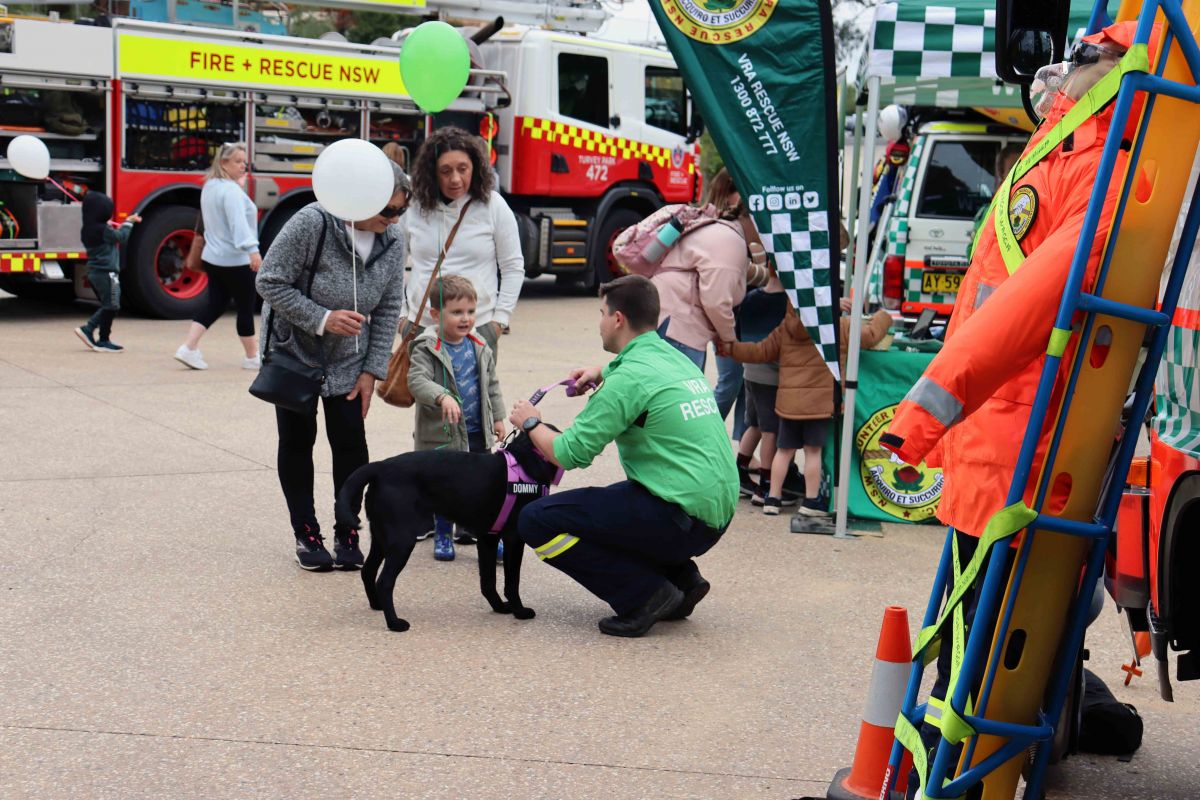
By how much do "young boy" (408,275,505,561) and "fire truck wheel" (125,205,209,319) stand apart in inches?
313

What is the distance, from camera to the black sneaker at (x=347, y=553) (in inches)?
231

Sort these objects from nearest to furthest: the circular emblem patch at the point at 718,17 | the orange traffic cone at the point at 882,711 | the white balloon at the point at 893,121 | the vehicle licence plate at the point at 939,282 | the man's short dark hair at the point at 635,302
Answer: the orange traffic cone at the point at 882,711 → the man's short dark hair at the point at 635,302 → the circular emblem patch at the point at 718,17 → the vehicle licence plate at the point at 939,282 → the white balloon at the point at 893,121

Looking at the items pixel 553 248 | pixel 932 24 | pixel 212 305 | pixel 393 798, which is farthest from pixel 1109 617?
pixel 553 248

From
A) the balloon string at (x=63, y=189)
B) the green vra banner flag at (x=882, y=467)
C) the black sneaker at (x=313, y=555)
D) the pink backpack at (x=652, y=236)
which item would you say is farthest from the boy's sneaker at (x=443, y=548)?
the balloon string at (x=63, y=189)

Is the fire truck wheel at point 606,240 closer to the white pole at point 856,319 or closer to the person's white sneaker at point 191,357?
the person's white sneaker at point 191,357

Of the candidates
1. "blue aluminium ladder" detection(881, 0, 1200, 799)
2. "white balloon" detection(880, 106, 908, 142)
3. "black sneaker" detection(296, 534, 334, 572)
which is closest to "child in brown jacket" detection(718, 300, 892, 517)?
"black sneaker" detection(296, 534, 334, 572)

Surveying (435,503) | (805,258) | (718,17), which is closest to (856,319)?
(805,258)

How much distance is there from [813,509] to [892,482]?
40 centimetres

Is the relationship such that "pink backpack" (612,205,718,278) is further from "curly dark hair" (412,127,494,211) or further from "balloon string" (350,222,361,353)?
"balloon string" (350,222,361,353)

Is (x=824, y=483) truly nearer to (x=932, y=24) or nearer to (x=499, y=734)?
(x=932, y=24)

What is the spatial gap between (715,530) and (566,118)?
11.7 meters

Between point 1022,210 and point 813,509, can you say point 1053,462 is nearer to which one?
point 1022,210

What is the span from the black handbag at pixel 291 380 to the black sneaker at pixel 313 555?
548mm

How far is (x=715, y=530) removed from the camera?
5176 mm
